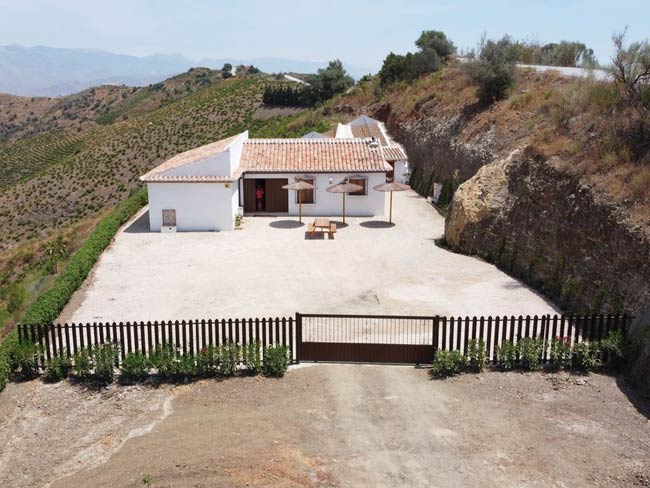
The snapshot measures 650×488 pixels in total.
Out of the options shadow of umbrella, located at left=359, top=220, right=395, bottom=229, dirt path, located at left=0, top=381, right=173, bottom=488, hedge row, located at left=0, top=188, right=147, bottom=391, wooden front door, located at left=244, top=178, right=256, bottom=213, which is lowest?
dirt path, located at left=0, top=381, right=173, bottom=488

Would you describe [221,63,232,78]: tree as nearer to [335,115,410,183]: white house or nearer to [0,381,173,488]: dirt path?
[335,115,410,183]: white house

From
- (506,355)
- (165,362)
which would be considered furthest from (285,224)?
(506,355)

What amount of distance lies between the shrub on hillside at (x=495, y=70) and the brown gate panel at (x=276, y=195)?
13263 mm

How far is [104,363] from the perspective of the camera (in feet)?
42.8

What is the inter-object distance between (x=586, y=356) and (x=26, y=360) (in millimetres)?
12386

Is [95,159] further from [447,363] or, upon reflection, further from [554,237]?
[447,363]

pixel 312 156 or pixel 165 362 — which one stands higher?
pixel 312 156

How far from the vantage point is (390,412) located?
38.0 feet

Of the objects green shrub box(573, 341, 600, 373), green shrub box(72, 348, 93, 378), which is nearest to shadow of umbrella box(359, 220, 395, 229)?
green shrub box(573, 341, 600, 373)

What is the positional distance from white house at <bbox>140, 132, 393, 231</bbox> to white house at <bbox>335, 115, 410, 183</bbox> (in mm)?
4079

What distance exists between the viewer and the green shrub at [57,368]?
1328cm

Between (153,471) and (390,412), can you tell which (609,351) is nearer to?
(390,412)

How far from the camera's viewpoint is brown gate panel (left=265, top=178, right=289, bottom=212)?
2933 centimetres

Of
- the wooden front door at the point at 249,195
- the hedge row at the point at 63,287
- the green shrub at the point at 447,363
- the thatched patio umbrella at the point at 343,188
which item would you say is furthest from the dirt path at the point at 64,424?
the wooden front door at the point at 249,195
